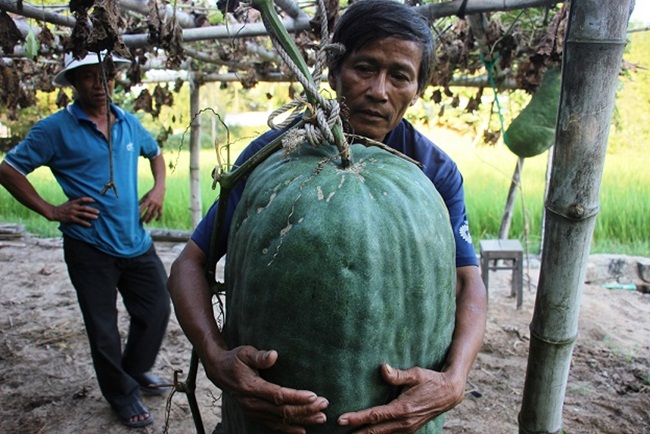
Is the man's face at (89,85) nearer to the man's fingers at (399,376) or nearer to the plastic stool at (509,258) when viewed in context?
the man's fingers at (399,376)

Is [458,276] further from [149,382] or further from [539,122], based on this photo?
[149,382]

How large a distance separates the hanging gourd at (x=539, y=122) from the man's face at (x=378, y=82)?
6.11 ft

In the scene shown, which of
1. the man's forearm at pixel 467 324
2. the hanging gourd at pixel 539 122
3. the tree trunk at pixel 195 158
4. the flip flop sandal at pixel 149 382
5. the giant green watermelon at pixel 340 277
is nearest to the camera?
the giant green watermelon at pixel 340 277

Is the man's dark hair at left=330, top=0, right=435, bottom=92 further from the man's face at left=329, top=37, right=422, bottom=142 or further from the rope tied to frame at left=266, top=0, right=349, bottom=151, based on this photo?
the rope tied to frame at left=266, top=0, right=349, bottom=151

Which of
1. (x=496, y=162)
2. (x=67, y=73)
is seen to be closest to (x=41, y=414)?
(x=67, y=73)

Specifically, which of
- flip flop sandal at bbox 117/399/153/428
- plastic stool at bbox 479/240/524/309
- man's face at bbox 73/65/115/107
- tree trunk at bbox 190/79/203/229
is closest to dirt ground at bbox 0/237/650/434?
flip flop sandal at bbox 117/399/153/428

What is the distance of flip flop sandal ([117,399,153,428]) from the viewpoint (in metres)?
3.73

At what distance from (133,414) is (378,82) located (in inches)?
111

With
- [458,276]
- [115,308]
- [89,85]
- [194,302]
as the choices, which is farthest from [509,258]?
[194,302]

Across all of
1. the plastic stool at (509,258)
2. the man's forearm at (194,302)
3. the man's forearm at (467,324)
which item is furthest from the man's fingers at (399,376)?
the plastic stool at (509,258)

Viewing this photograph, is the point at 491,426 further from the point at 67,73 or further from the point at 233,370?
the point at 67,73

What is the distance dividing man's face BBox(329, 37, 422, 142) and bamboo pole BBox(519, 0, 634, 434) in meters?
0.41

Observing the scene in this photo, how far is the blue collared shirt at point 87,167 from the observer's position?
3.67m

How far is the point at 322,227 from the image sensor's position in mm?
1319
